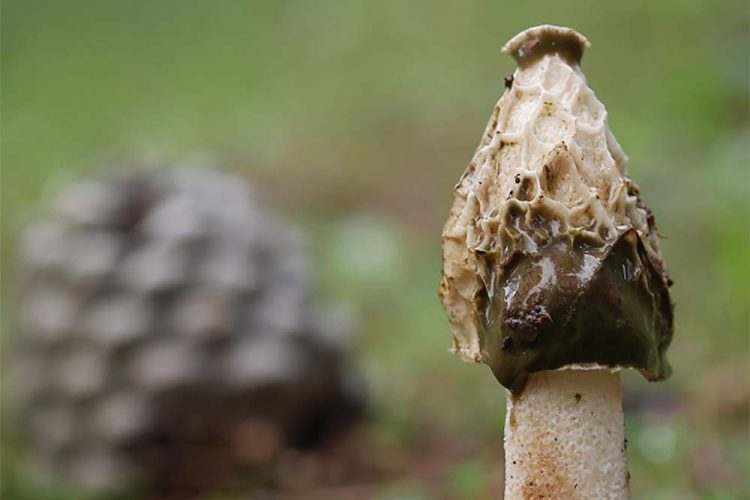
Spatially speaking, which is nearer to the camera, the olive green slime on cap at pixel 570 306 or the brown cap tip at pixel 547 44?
the olive green slime on cap at pixel 570 306

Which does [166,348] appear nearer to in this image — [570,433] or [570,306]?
[570,433]

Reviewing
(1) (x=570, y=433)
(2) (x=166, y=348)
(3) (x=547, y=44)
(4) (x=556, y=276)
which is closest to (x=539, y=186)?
(4) (x=556, y=276)

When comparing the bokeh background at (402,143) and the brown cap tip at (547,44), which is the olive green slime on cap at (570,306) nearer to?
the brown cap tip at (547,44)

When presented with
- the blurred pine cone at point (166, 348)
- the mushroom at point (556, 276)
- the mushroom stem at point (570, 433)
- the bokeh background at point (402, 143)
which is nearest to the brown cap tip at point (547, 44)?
the mushroom at point (556, 276)

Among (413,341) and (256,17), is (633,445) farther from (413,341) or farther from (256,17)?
(256,17)

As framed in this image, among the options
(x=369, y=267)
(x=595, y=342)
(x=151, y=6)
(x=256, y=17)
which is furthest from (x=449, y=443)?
(x=151, y=6)

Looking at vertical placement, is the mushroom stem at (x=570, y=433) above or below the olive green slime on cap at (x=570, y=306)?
below

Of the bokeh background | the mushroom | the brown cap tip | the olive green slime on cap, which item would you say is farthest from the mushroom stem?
the bokeh background
